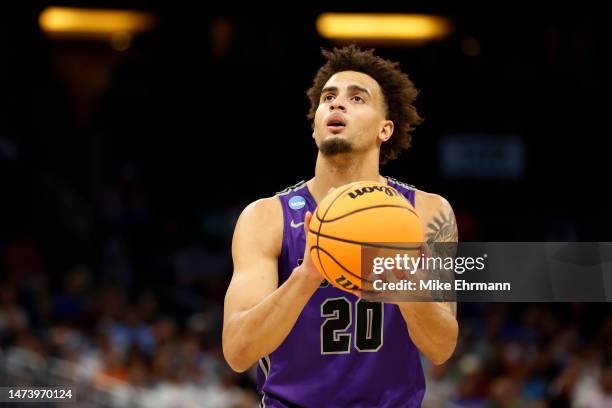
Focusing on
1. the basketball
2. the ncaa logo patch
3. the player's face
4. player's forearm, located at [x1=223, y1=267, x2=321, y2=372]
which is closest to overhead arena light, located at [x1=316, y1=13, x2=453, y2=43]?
the player's face

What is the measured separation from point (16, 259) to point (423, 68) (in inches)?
274

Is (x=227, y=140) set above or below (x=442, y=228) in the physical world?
above

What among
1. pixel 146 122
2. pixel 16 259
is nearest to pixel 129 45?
pixel 146 122

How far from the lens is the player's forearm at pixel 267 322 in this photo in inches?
168

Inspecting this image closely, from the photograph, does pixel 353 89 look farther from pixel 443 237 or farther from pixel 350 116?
pixel 443 237

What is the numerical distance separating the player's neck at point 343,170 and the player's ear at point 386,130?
82 mm

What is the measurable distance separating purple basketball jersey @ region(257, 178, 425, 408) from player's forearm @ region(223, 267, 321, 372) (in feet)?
1.22

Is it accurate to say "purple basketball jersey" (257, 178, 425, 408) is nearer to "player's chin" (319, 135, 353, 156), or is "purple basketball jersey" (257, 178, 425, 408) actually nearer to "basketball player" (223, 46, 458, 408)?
"basketball player" (223, 46, 458, 408)

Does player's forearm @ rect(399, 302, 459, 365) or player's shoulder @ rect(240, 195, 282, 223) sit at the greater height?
player's shoulder @ rect(240, 195, 282, 223)

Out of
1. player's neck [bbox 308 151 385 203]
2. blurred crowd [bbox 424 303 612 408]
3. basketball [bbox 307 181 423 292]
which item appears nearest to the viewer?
basketball [bbox 307 181 423 292]

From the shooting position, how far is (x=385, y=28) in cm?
1702

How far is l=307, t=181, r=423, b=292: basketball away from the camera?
414 centimetres

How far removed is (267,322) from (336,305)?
0.67 metres

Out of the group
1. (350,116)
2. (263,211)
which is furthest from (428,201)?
(263,211)
